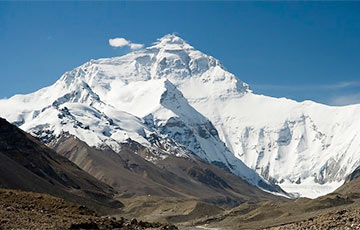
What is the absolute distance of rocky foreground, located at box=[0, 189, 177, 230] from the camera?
64500mm

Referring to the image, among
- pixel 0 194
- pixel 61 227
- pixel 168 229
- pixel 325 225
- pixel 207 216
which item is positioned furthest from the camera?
pixel 207 216

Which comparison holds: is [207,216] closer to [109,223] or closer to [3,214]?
[109,223]

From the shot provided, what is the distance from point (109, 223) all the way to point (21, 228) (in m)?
17.2

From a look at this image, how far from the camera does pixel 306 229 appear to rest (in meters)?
60.7

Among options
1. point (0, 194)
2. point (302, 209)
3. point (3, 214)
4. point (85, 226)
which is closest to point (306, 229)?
point (85, 226)

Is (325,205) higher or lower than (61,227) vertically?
higher

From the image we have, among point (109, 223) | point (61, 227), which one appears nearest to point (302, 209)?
point (109, 223)

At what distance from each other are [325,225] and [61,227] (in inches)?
1087

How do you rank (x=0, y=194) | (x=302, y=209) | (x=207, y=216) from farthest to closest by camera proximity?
(x=207, y=216) < (x=302, y=209) < (x=0, y=194)

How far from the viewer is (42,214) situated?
72188 millimetres

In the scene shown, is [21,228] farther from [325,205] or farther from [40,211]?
[325,205]

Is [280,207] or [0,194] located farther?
[280,207]

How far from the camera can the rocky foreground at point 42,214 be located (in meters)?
64.5

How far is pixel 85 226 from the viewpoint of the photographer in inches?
2704
